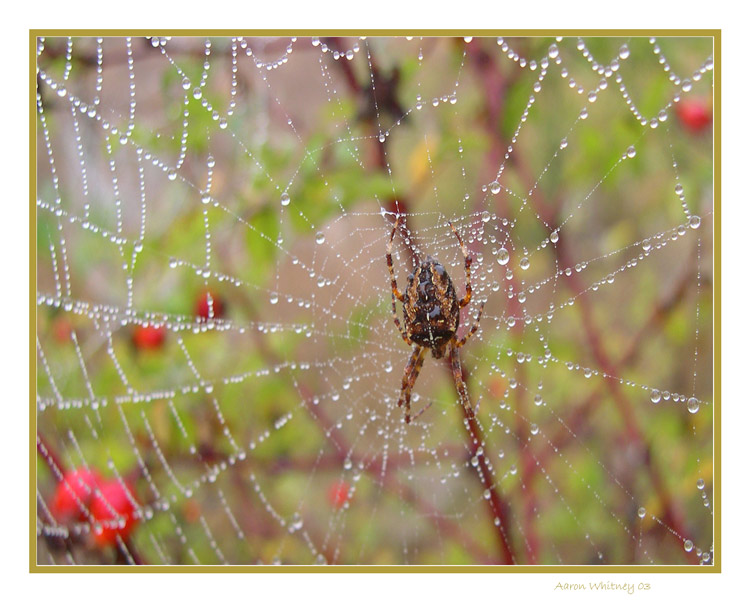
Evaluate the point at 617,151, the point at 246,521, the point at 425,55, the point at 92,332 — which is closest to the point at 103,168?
the point at 92,332

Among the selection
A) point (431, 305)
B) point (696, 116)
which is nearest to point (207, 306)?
point (431, 305)

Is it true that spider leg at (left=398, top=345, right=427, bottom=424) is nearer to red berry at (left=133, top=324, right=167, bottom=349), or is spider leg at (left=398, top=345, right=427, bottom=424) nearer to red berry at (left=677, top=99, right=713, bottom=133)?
red berry at (left=133, top=324, right=167, bottom=349)

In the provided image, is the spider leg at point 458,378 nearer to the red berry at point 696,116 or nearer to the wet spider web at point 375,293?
the wet spider web at point 375,293

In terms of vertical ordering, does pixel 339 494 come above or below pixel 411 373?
below

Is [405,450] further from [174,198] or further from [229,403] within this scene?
[174,198]

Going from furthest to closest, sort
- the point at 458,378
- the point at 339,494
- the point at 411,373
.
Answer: the point at 339,494, the point at 411,373, the point at 458,378

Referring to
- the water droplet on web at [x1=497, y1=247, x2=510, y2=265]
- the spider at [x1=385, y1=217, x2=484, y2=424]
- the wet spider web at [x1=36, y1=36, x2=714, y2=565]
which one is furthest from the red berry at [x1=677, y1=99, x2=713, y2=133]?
the spider at [x1=385, y1=217, x2=484, y2=424]

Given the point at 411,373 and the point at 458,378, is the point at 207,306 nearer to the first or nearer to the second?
the point at 411,373
